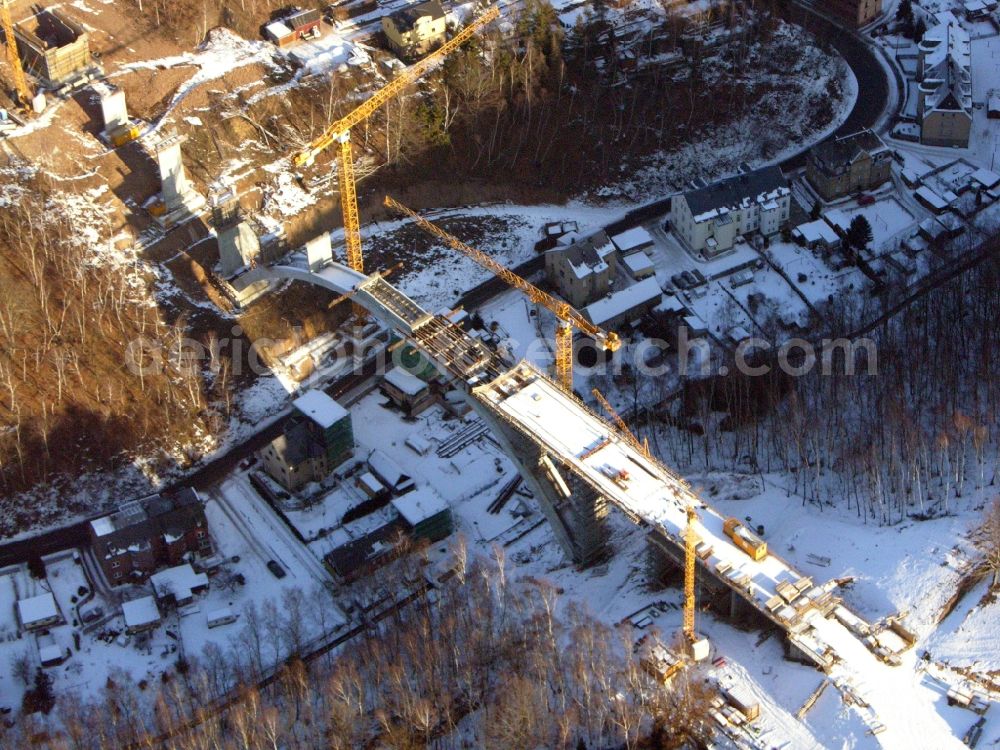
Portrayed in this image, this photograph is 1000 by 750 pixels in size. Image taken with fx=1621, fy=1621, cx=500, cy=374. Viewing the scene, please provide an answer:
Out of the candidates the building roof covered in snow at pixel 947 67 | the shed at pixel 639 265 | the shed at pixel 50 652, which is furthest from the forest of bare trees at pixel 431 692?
the building roof covered in snow at pixel 947 67

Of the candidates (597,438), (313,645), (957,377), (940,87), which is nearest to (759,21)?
(940,87)

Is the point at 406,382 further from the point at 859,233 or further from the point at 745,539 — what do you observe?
the point at 859,233

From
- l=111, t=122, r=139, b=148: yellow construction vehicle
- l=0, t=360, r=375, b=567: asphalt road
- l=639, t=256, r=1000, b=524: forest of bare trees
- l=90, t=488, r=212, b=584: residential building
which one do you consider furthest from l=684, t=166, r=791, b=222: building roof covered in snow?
l=90, t=488, r=212, b=584: residential building

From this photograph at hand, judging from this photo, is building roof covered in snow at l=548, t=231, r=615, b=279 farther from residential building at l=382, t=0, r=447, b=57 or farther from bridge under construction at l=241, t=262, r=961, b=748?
residential building at l=382, t=0, r=447, b=57

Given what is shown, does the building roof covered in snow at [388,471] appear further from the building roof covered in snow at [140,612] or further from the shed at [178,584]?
the building roof covered in snow at [140,612]

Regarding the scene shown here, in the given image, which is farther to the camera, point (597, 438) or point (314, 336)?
point (314, 336)

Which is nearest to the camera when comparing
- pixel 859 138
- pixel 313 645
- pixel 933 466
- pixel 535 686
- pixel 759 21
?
pixel 535 686

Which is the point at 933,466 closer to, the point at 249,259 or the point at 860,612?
the point at 860,612
